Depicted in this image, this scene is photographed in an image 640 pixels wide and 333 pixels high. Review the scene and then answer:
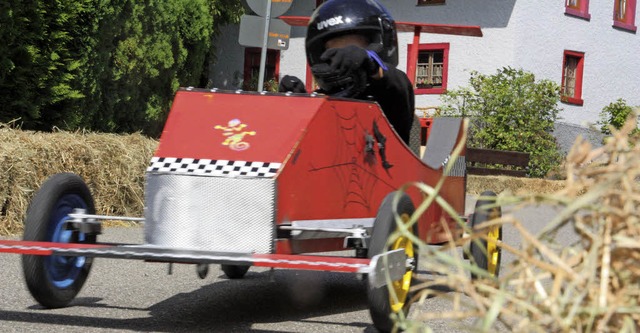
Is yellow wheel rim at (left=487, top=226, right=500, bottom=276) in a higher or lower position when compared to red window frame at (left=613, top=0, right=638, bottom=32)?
lower

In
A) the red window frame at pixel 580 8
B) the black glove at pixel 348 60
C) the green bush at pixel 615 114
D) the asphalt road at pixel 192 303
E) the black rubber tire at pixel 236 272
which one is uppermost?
the red window frame at pixel 580 8

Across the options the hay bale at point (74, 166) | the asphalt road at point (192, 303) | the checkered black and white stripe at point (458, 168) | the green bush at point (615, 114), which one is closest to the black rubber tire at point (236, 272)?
the asphalt road at point (192, 303)

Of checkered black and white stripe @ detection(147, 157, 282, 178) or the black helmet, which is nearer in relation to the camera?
checkered black and white stripe @ detection(147, 157, 282, 178)

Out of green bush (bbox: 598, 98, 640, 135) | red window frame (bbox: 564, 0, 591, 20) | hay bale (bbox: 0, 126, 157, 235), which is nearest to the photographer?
hay bale (bbox: 0, 126, 157, 235)

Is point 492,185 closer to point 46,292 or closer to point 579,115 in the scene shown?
point 579,115

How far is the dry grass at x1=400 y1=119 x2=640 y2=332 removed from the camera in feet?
5.92

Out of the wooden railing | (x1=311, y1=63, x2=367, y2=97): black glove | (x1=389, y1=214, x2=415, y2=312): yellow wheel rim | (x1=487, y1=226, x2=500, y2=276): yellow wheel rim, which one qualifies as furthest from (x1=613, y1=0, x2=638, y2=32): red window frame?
(x1=389, y1=214, x2=415, y2=312): yellow wheel rim

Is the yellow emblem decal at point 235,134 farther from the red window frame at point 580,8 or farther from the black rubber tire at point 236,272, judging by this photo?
the red window frame at point 580,8

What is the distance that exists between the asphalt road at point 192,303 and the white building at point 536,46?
1952 cm

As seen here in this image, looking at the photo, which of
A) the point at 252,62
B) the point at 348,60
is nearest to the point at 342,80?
the point at 348,60

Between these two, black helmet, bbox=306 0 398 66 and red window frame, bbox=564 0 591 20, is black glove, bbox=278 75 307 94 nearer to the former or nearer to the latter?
black helmet, bbox=306 0 398 66

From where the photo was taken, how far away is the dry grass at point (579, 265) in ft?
5.92

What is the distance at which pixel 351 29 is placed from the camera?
6648mm

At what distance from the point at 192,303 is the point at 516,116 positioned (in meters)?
19.2
